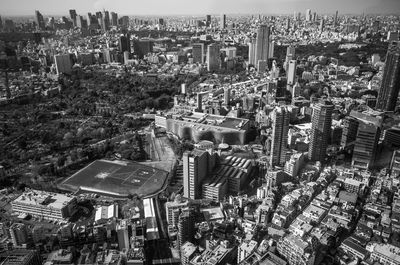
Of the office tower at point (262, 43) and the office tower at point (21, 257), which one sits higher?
the office tower at point (262, 43)

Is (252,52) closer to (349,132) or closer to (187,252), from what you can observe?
(349,132)

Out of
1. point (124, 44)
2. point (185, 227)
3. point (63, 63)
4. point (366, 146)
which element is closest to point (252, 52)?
point (124, 44)

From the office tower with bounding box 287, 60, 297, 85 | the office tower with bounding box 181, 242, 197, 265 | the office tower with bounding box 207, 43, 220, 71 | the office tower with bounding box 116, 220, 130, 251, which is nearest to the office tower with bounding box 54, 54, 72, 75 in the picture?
the office tower with bounding box 207, 43, 220, 71

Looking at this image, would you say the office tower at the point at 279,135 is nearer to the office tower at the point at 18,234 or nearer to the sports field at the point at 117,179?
the sports field at the point at 117,179

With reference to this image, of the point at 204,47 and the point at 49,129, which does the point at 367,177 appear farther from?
the point at 204,47

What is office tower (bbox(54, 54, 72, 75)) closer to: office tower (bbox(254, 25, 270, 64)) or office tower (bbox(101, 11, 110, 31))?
office tower (bbox(254, 25, 270, 64))

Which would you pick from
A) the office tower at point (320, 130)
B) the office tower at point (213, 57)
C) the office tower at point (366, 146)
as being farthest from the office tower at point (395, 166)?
the office tower at point (213, 57)
